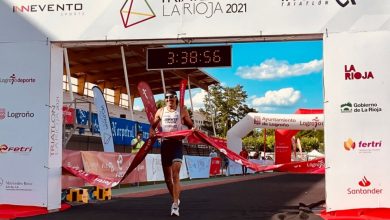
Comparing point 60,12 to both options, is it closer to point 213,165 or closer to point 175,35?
point 175,35

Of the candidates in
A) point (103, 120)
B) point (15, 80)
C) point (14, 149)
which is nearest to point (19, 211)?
point (14, 149)

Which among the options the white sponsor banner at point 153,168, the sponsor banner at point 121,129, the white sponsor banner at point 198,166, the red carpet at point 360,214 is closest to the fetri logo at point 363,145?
the red carpet at point 360,214

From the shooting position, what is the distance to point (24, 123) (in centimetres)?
845

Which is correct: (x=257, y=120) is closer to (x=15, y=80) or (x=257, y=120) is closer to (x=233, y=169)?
(x=233, y=169)

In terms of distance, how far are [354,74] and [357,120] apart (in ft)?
2.20

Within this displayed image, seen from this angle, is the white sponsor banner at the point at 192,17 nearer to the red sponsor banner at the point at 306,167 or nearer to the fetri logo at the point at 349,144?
the fetri logo at the point at 349,144

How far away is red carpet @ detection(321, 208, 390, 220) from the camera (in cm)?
725

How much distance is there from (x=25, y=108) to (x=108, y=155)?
515 centimetres

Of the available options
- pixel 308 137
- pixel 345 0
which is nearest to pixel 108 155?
pixel 345 0

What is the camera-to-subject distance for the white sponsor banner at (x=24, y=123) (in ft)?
27.4

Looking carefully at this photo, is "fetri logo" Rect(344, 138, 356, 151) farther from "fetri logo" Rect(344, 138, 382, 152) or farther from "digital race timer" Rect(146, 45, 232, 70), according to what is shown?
"digital race timer" Rect(146, 45, 232, 70)

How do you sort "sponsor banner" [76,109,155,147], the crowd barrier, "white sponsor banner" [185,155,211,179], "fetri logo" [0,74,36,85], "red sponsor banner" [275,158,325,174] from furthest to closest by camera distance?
"white sponsor banner" [185,155,211,179] < "sponsor banner" [76,109,155,147] < the crowd barrier < "fetri logo" [0,74,36,85] < "red sponsor banner" [275,158,325,174]

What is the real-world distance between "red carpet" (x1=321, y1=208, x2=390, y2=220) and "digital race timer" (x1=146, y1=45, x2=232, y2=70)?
9.20ft

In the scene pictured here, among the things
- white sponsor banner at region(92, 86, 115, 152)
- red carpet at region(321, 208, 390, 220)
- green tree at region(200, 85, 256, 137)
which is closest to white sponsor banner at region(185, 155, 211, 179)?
white sponsor banner at region(92, 86, 115, 152)
